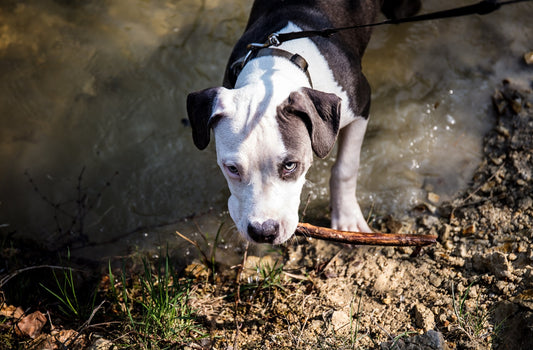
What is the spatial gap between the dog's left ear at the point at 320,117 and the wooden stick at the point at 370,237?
1.87 ft

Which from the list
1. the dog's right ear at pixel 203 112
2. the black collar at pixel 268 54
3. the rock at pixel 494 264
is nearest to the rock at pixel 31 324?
the dog's right ear at pixel 203 112

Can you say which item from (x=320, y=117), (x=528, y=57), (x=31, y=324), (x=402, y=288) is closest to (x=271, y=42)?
(x=320, y=117)

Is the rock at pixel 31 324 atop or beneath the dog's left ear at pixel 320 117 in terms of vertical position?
beneath

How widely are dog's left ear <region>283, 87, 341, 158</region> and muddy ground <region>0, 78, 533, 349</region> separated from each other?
108 centimetres

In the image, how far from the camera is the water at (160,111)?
14.0ft

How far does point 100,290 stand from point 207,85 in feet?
8.62

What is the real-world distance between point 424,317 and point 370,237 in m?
0.60

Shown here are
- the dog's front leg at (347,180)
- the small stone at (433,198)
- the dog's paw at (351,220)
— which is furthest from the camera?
the small stone at (433,198)

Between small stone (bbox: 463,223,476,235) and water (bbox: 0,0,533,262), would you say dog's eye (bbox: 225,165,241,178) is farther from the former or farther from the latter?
small stone (bbox: 463,223,476,235)

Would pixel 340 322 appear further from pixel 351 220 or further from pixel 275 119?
pixel 275 119

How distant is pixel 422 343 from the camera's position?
2.51 m

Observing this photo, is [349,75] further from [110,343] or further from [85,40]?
[85,40]

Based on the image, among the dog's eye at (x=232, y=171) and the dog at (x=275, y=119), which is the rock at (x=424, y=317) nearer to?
the dog at (x=275, y=119)

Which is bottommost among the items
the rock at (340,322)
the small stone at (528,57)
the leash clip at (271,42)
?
the rock at (340,322)
